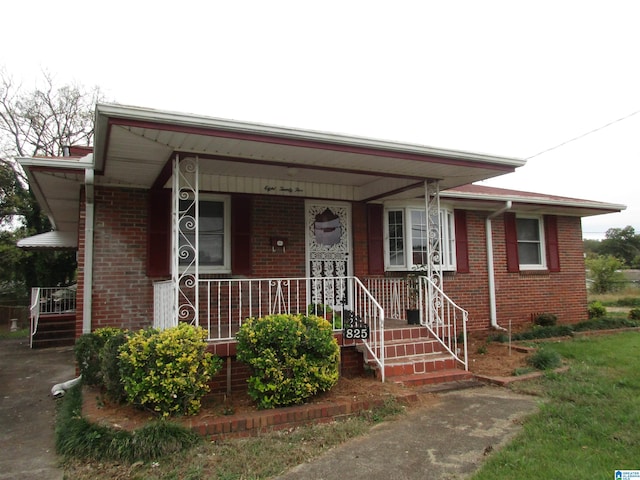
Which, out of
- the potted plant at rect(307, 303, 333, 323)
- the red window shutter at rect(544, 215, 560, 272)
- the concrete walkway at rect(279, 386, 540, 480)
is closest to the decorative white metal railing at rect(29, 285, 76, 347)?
the potted plant at rect(307, 303, 333, 323)

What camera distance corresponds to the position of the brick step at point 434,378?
5508 millimetres

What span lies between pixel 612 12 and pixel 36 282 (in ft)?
70.7

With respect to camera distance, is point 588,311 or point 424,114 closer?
point 588,311

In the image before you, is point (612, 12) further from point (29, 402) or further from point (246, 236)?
point (29, 402)

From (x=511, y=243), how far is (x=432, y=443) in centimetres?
691

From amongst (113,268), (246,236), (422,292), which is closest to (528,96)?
(422,292)

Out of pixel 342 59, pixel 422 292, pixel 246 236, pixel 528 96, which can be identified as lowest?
pixel 422 292

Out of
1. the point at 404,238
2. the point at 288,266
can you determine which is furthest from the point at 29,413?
the point at 404,238

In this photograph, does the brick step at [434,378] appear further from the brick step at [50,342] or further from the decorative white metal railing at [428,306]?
the brick step at [50,342]

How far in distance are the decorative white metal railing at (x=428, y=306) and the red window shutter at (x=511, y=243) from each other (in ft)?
→ 6.26

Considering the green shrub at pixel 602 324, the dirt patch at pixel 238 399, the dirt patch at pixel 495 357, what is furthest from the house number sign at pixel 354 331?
the green shrub at pixel 602 324

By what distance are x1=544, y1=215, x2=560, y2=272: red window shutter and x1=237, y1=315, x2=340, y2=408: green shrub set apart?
750cm

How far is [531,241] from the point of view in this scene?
10328mm

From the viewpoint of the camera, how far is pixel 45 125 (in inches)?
912
